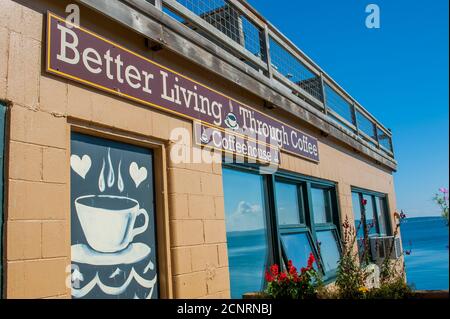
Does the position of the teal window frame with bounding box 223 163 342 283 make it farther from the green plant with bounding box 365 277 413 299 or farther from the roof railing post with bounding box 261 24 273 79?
the green plant with bounding box 365 277 413 299

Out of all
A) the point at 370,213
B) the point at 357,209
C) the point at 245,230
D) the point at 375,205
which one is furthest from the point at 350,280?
the point at 375,205

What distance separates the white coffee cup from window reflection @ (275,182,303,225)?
2.85 meters

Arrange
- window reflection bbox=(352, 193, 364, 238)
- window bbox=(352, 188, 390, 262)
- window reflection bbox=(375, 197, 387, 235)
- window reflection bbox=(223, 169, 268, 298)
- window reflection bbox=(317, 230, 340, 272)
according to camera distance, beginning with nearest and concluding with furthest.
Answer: window reflection bbox=(223, 169, 268, 298) < window reflection bbox=(317, 230, 340, 272) < window reflection bbox=(352, 193, 364, 238) < window bbox=(352, 188, 390, 262) < window reflection bbox=(375, 197, 387, 235)

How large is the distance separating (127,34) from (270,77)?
2900 mm

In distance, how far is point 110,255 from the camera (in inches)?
131

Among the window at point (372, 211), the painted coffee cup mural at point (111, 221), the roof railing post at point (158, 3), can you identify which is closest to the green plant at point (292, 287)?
the painted coffee cup mural at point (111, 221)

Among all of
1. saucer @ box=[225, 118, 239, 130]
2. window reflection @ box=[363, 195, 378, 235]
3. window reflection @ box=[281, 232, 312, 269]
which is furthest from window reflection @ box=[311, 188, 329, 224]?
window reflection @ box=[363, 195, 378, 235]

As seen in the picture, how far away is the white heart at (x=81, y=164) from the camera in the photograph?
317cm

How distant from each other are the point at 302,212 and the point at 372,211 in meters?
5.23

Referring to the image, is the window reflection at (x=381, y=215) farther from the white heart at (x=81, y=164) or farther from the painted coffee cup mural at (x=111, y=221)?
the white heart at (x=81, y=164)

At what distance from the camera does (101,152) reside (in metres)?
3.42

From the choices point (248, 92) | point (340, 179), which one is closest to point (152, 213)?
point (248, 92)

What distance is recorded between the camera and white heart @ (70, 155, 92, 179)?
3.17 metres
